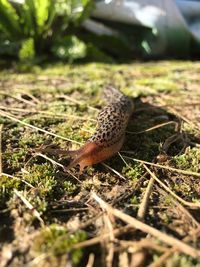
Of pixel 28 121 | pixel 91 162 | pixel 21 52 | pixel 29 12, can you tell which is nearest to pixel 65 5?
pixel 29 12

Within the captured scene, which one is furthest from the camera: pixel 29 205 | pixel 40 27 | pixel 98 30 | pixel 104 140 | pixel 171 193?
pixel 98 30

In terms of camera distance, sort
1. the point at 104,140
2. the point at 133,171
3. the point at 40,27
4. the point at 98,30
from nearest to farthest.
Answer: the point at 133,171
the point at 104,140
the point at 40,27
the point at 98,30

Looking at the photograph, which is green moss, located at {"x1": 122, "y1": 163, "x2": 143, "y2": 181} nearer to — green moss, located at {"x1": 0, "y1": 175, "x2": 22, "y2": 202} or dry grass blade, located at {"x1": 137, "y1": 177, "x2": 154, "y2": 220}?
dry grass blade, located at {"x1": 137, "y1": 177, "x2": 154, "y2": 220}

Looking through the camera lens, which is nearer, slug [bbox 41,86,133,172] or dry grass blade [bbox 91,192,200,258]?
dry grass blade [bbox 91,192,200,258]

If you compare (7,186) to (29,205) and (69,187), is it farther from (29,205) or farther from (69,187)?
(69,187)

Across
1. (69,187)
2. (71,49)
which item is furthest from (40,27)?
(69,187)

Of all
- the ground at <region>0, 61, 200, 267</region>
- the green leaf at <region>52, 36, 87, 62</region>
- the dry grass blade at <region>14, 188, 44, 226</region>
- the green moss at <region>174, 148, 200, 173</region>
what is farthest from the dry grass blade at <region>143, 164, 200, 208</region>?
the green leaf at <region>52, 36, 87, 62</region>

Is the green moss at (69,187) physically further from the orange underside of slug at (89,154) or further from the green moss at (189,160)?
the green moss at (189,160)
